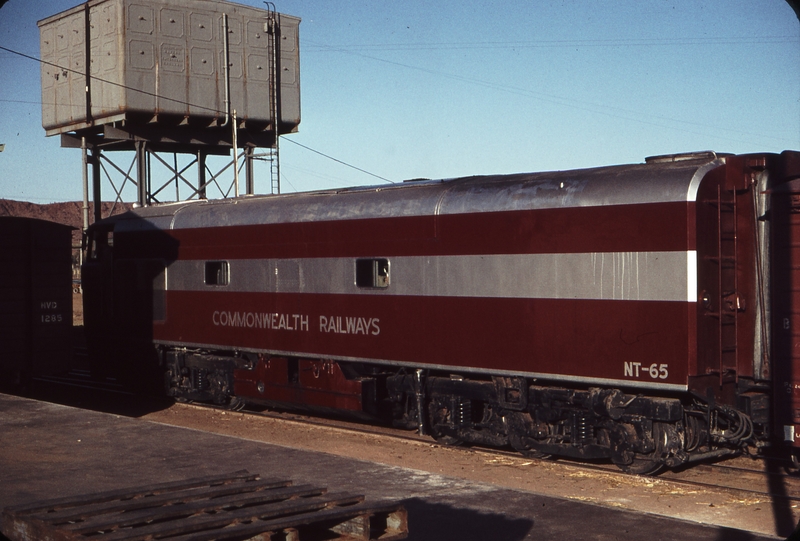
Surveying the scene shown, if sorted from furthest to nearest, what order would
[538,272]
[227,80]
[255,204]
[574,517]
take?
[227,80] → [255,204] → [538,272] → [574,517]

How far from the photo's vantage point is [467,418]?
1329 centimetres

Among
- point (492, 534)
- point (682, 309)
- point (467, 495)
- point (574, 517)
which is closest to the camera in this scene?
point (492, 534)

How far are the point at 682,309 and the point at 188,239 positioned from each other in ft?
33.9

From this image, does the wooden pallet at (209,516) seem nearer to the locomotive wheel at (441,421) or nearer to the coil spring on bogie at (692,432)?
the coil spring on bogie at (692,432)

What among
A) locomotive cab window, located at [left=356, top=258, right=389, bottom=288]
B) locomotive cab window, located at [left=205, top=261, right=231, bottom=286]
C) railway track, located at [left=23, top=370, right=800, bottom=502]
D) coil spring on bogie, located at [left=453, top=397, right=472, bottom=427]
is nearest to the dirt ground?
railway track, located at [left=23, top=370, right=800, bottom=502]

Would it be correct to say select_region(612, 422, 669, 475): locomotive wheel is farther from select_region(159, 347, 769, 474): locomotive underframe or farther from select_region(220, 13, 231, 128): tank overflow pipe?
select_region(220, 13, 231, 128): tank overflow pipe

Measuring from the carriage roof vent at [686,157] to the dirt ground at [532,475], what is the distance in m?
4.01

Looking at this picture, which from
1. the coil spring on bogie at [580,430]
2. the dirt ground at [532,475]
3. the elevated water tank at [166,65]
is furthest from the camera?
the elevated water tank at [166,65]

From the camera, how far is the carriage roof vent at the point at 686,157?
36.9 feet

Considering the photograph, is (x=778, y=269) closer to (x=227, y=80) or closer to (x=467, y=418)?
(x=467, y=418)

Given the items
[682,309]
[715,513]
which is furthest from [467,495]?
[682,309]

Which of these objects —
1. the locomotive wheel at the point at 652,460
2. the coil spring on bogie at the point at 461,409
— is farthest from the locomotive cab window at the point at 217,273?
the locomotive wheel at the point at 652,460

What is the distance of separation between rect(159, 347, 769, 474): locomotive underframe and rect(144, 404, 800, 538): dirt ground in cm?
27

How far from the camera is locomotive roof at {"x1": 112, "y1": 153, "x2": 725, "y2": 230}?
11.1 metres
